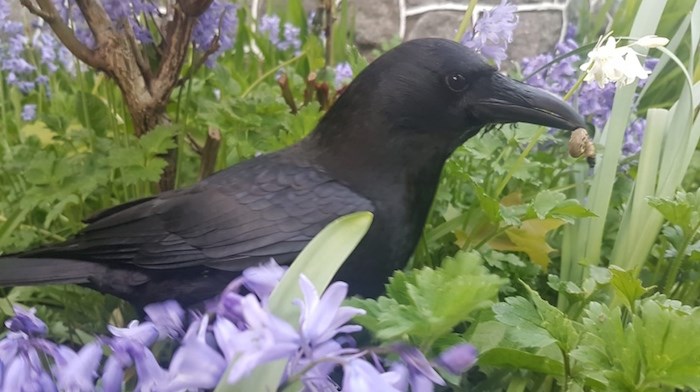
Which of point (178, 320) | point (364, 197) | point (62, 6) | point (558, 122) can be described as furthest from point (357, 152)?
point (62, 6)

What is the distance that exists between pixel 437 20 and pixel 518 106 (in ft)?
6.53

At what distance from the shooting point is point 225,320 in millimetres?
366

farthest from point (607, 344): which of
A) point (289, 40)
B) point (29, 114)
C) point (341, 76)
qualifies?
point (289, 40)

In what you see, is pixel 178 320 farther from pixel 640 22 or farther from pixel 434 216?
pixel 640 22

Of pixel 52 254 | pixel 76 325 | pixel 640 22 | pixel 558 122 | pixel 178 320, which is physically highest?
pixel 640 22

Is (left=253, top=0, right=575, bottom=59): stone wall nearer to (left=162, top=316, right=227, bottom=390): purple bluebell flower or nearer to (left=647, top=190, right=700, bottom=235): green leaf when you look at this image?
(left=647, top=190, right=700, bottom=235): green leaf

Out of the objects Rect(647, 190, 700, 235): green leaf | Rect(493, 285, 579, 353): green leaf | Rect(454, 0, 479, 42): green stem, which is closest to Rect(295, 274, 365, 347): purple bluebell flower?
Rect(493, 285, 579, 353): green leaf

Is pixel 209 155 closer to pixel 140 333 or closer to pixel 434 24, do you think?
pixel 140 333

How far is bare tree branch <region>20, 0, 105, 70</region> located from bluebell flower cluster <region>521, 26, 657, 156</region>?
2.00 feet

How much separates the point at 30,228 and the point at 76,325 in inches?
11.0

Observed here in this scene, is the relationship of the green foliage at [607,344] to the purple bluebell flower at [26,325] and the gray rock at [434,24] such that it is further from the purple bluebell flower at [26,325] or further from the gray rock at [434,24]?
the gray rock at [434,24]

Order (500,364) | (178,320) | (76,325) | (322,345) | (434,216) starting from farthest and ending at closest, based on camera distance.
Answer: (434,216) < (76,325) < (500,364) < (178,320) < (322,345)

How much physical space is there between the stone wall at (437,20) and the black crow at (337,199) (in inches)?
74.3

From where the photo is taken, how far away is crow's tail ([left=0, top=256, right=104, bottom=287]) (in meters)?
0.74
